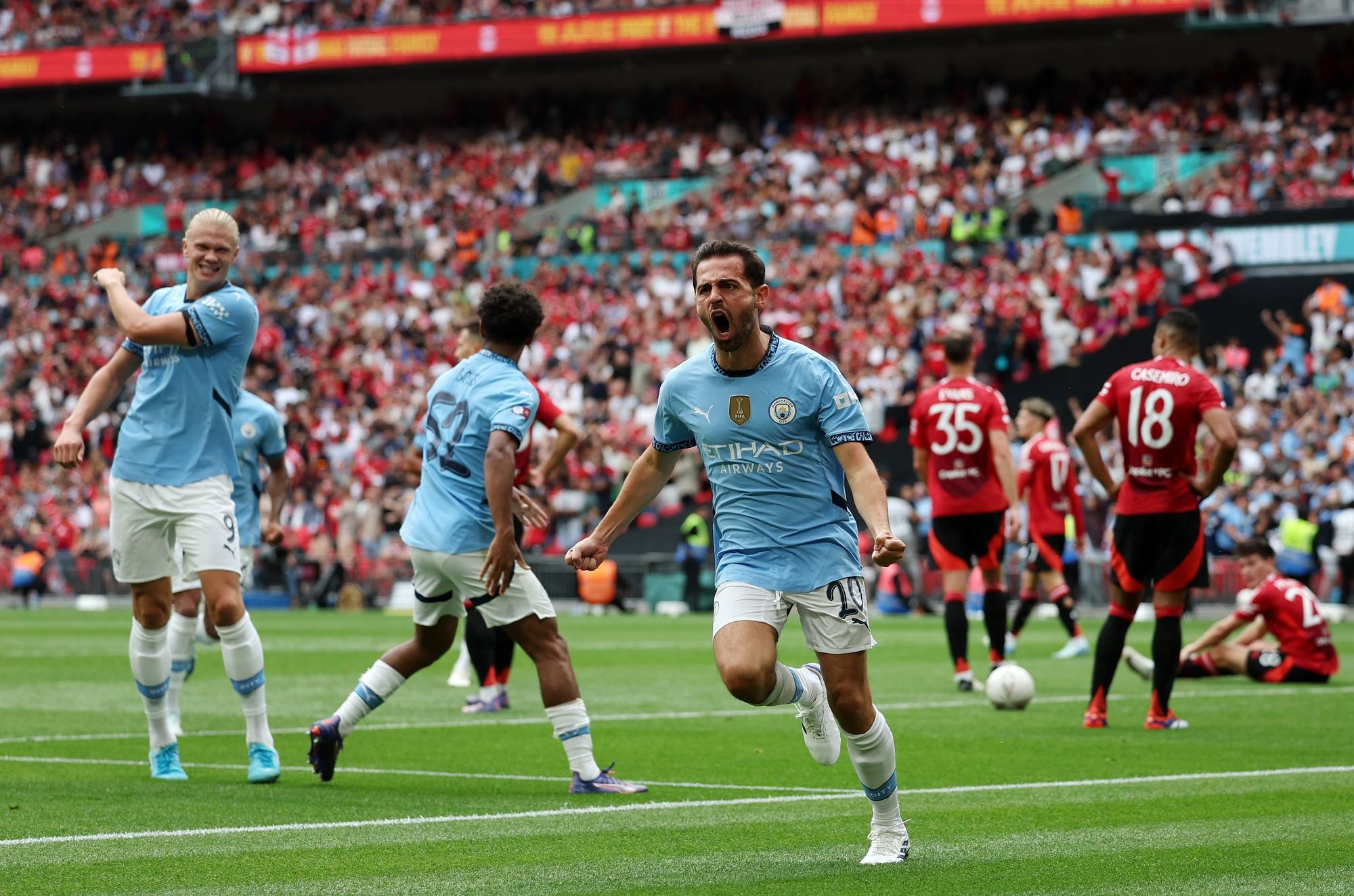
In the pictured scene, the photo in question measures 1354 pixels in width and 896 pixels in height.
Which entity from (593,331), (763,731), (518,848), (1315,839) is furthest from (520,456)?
(593,331)

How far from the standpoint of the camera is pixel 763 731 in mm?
11547

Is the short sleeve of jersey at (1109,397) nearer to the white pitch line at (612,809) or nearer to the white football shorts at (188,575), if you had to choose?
the white pitch line at (612,809)

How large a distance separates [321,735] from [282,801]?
64 centimetres

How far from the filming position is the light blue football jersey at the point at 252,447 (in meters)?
12.2

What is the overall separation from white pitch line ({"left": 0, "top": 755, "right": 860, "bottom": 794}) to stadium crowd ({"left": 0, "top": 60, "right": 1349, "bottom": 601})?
17.7 meters

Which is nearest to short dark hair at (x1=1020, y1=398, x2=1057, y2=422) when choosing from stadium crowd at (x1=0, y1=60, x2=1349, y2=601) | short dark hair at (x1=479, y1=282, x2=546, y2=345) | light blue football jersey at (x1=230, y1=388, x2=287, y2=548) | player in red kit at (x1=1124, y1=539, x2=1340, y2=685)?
player in red kit at (x1=1124, y1=539, x2=1340, y2=685)

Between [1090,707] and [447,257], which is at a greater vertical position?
[447,257]

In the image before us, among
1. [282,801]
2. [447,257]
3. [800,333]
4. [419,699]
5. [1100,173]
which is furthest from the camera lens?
[447,257]

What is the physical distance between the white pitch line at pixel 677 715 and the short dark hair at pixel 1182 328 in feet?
10.1

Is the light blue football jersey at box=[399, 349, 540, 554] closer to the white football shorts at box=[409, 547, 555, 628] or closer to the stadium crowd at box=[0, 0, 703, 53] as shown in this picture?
the white football shorts at box=[409, 547, 555, 628]

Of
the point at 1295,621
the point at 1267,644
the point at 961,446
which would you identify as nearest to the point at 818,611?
the point at 961,446

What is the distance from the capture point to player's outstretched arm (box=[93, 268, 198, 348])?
27.4 ft

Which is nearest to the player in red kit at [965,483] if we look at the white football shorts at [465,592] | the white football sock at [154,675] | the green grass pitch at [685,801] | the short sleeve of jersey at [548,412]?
the green grass pitch at [685,801]

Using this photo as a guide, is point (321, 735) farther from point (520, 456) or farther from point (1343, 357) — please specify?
point (1343, 357)
